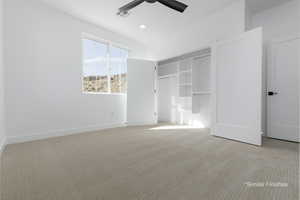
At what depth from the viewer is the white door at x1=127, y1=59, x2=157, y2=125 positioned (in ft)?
14.4

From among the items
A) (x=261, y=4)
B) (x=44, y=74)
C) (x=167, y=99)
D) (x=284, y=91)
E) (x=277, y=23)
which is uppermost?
(x=261, y=4)

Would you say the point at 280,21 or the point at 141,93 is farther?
the point at 141,93

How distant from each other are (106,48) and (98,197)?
3862 millimetres

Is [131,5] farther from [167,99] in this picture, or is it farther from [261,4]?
[167,99]

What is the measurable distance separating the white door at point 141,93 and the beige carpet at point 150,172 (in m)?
2.16

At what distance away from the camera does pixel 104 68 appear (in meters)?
4.09

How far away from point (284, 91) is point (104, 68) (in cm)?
420

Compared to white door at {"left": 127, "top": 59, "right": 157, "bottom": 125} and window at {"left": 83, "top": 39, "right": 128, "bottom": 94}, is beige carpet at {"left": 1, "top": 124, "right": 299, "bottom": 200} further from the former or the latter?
white door at {"left": 127, "top": 59, "right": 157, "bottom": 125}

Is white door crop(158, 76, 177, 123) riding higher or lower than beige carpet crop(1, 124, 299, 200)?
higher

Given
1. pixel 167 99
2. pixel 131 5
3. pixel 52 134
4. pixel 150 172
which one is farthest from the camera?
pixel 167 99

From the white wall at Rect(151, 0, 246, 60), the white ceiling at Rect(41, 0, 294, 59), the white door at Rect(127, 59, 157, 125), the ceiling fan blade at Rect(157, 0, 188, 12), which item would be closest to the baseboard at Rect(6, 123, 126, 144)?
the white door at Rect(127, 59, 157, 125)

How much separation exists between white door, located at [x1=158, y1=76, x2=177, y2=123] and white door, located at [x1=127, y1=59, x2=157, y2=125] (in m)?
0.68

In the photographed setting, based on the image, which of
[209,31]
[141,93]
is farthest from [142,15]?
[141,93]

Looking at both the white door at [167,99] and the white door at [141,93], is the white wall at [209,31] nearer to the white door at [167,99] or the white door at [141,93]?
the white door at [141,93]
